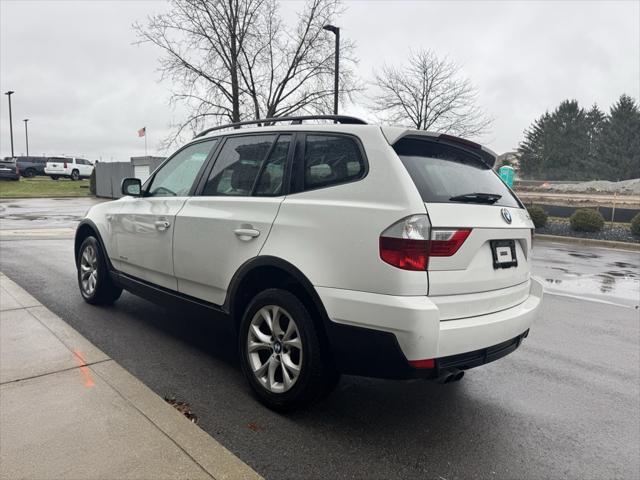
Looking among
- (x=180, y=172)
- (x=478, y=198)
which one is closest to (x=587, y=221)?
(x=478, y=198)

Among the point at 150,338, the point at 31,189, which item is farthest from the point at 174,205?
the point at 31,189

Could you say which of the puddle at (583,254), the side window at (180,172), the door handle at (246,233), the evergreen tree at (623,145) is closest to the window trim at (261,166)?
the side window at (180,172)

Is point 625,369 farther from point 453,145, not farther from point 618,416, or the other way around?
point 453,145

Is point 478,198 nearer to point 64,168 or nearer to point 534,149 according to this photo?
point 64,168

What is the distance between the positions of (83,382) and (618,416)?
3.63 meters

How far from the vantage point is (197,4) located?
2212 centimetres

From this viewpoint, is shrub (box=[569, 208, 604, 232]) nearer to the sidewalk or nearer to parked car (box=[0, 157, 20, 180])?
the sidewalk

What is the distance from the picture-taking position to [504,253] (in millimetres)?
2996

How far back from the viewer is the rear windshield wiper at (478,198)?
2834mm

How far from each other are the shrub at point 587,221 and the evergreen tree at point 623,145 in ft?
189

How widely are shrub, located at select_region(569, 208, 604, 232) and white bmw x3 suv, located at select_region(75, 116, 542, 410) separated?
1447 centimetres

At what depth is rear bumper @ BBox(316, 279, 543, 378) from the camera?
249cm

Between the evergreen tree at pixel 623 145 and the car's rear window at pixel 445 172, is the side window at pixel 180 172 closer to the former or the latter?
the car's rear window at pixel 445 172

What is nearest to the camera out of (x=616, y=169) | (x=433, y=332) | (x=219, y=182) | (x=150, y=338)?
(x=433, y=332)
